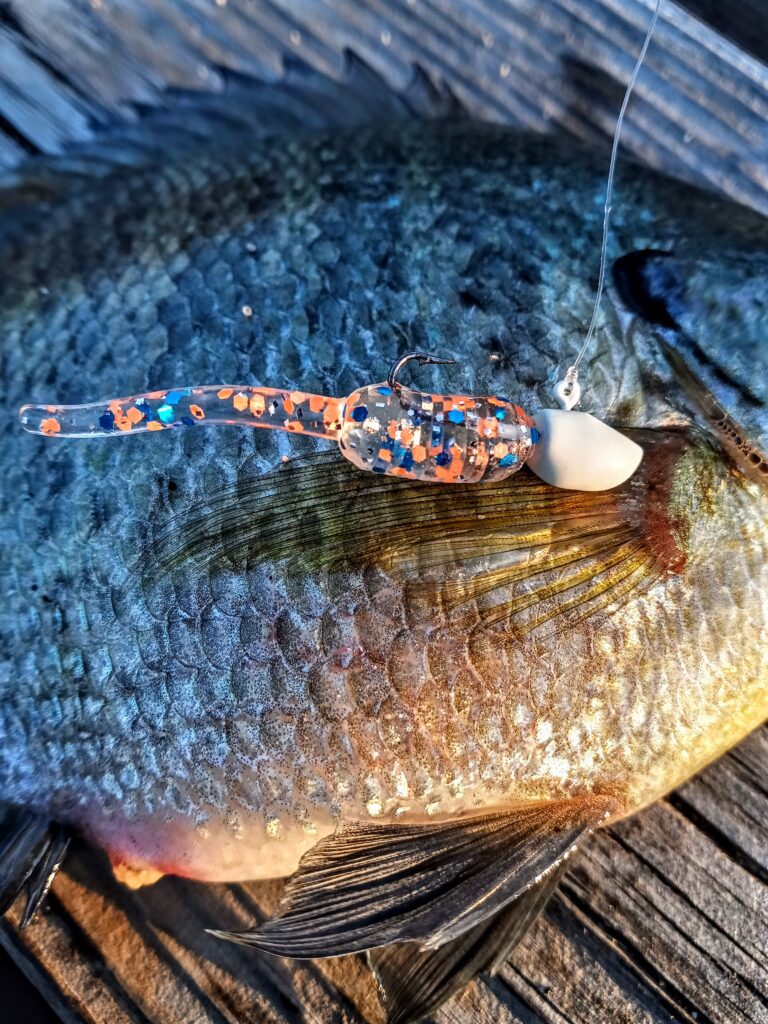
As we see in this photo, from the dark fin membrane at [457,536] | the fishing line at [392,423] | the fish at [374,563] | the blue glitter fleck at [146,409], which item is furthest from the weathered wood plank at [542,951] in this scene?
the blue glitter fleck at [146,409]

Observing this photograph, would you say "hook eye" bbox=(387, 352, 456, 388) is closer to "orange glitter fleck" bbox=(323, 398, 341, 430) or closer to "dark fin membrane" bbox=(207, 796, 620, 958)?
"orange glitter fleck" bbox=(323, 398, 341, 430)

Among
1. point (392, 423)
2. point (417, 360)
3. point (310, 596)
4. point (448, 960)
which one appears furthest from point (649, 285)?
point (448, 960)

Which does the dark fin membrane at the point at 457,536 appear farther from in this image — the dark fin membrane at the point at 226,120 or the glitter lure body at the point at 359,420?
the dark fin membrane at the point at 226,120

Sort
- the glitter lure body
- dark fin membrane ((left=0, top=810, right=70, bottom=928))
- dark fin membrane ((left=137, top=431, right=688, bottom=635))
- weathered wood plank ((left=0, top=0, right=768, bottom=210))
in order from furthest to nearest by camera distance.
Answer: weathered wood plank ((left=0, top=0, right=768, bottom=210)), dark fin membrane ((left=0, top=810, right=70, bottom=928)), dark fin membrane ((left=137, top=431, right=688, bottom=635)), the glitter lure body

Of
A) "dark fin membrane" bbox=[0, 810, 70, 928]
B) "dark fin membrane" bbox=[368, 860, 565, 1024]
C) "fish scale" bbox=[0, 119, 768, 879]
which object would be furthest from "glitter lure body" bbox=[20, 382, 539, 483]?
"dark fin membrane" bbox=[368, 860, 565, 1024]

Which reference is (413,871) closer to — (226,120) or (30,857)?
(30,857)

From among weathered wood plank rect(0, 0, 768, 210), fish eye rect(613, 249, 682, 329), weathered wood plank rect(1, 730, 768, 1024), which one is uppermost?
weathered wood plank rect(0, 0, 768, 210)
